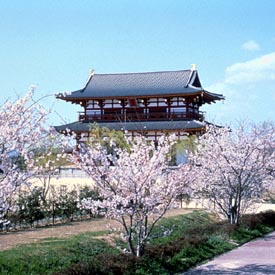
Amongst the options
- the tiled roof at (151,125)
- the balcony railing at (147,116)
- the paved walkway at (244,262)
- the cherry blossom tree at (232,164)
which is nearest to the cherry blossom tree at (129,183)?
the paved walkway at (244,262)

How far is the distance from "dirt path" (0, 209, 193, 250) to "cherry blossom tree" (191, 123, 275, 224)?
3.86 meters

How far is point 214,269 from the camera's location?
1130 cm

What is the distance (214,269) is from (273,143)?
8985 millimetres

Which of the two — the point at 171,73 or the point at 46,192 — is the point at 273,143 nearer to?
the point at 46,192

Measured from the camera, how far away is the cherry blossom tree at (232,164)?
17969 millimetres

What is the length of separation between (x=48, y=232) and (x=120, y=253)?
233 inches

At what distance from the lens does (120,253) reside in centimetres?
1230

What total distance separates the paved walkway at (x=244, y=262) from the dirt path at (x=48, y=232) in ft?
17.4

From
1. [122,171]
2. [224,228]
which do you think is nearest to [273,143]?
[224,228]

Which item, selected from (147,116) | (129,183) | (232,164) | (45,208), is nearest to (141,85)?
(147,116)

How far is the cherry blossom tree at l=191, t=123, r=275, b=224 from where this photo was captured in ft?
59.0

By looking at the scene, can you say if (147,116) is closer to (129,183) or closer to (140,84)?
(140,84)

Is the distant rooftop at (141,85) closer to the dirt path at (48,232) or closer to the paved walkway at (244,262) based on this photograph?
the dirt path at (48,232)

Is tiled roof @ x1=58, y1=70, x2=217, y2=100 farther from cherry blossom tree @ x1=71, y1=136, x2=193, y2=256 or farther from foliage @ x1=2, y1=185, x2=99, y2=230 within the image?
cherry blossom tree @ x1=71, y1=136, x2=193, y2=256
